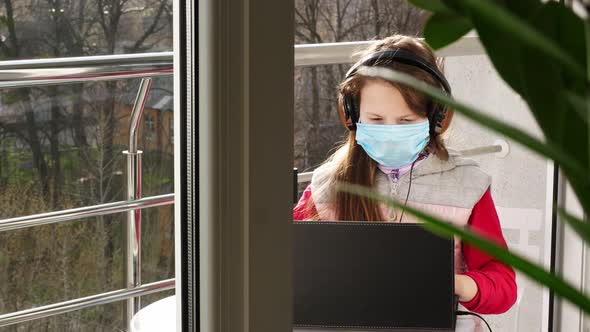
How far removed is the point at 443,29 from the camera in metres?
0.38

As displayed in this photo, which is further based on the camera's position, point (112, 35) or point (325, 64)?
point (325, 64)

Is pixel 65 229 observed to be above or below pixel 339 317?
above

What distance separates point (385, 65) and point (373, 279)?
443 millimetres

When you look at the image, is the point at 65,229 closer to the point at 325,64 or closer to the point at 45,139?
the point at 45,139

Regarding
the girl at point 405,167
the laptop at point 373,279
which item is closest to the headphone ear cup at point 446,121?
the girl at point 405,167

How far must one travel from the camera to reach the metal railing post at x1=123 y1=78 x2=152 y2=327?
0.87 metres

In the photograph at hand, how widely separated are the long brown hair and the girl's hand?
0.63 feet

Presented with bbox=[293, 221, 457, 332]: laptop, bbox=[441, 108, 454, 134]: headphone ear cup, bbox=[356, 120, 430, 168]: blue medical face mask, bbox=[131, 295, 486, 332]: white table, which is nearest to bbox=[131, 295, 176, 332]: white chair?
bbox=[131, 295, 486, 332]: white table

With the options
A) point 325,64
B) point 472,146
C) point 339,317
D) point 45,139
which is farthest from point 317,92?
point 45,139

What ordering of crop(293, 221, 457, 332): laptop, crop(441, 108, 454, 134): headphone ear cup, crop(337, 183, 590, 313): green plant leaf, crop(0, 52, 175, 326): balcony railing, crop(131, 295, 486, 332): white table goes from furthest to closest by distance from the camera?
crop(441, 108, 454, 134): headphone ear cup < crop(293, 221, 457, 332): laptop < crop(131, 295, 486, 332): white table < crop(0, 52, 175, 326): balcony railing < crop(337, 183, 590, 313): green plant leaf

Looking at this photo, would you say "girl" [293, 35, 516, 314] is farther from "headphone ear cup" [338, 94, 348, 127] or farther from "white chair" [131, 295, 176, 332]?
"white chair" [131, 295, 176, 332]

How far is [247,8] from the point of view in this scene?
2.98 feet

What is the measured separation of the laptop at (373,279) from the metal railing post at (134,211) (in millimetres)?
371

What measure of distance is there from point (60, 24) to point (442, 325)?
28.8 inches
